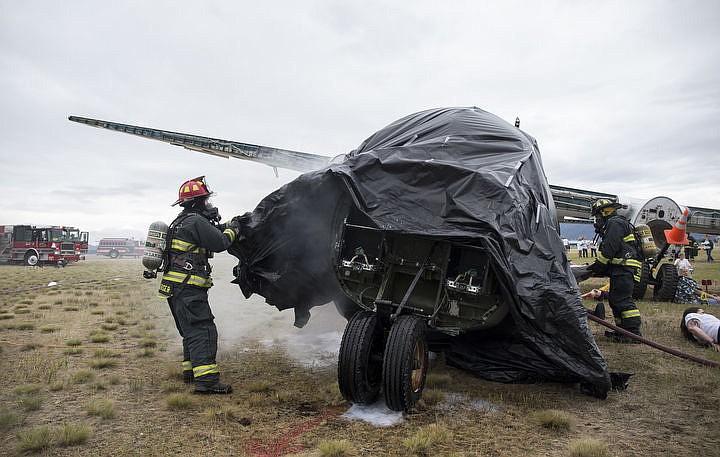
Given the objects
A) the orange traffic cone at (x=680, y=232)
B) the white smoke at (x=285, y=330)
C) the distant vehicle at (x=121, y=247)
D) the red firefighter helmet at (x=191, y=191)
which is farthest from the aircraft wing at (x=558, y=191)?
the distant vehicle at (x=121, y=247)

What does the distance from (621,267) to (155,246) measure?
5837 millimetres

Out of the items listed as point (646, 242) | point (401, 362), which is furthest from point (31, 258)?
point (646, 242)

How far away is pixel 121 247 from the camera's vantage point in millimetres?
51500

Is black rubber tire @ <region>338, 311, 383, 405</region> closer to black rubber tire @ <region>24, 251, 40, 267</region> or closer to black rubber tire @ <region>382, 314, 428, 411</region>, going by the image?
black rubber tire @ <region>382, 314, 428, 411</region>

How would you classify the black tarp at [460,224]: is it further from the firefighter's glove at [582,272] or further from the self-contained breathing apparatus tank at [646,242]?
the self-contained breathing apparatus tank at [646,242]

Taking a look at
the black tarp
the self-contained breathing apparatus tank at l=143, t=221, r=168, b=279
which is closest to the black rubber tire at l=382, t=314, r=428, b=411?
the black tarp

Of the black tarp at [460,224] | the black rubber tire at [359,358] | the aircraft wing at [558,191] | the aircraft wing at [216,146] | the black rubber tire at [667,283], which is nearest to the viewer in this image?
the black rubber tire at [359,358]

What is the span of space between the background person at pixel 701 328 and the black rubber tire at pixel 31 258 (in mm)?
29274

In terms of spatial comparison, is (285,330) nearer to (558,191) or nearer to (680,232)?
(558,191)

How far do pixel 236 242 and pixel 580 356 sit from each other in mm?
3482

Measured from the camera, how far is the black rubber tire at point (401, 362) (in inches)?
137

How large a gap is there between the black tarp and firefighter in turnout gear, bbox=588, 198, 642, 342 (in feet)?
5.52

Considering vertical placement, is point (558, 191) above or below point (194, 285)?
above

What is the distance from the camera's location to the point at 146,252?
16.2 feet
